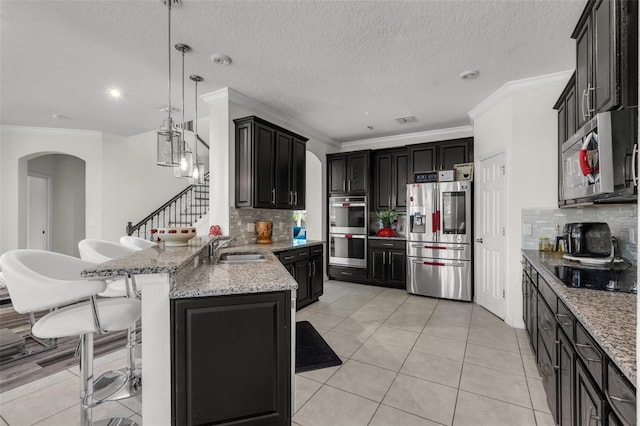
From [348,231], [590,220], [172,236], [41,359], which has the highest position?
[590,220]

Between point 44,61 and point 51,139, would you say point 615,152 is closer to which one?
point 44,61

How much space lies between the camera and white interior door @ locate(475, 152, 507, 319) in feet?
11.8

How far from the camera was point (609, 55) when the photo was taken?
160 centimetres

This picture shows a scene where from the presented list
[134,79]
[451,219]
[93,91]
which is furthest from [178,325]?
[451,219]

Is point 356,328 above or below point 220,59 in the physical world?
below

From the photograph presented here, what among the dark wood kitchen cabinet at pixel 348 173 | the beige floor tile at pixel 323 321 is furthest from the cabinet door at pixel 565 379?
the dark wood kitchen cabinet at pixel 348 173

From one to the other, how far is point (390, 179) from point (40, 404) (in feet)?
16.7

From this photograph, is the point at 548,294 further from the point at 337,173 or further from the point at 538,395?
the point at 337,173

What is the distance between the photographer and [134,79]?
3.30 m

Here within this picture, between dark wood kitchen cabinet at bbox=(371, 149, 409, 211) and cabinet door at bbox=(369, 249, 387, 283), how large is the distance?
0.84 metres

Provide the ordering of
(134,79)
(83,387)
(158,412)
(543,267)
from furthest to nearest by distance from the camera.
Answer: (134,79), (543,267), (83,387), (158,412)

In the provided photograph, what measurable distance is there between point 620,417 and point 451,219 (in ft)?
12.3

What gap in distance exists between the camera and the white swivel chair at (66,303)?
138 centimetres

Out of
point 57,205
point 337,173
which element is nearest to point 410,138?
point 337,173
